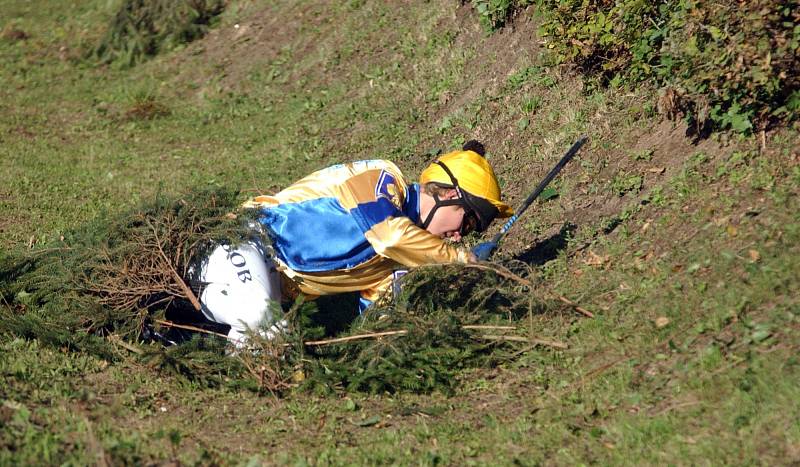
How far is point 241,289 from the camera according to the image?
18.6ft

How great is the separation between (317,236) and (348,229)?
0.20 meters

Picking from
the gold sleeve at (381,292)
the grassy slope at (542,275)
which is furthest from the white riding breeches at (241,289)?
the gold sleeve at (381,292)

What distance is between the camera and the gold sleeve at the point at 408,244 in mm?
5496

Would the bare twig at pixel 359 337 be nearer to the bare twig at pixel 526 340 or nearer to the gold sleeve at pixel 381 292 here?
the gold sleeve at pixel 381 292

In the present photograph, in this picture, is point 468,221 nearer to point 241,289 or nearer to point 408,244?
point 408,244

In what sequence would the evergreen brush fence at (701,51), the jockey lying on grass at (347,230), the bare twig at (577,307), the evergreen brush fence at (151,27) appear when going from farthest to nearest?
the evergreen brush fence at (151,27)
the evergreen brush fence at (701,51)
the bare twig at (577,307)
the jockey lying on grass at (347,230)

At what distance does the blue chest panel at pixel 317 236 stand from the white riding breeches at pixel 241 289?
0.50 feet

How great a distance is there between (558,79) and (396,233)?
12.9 feet

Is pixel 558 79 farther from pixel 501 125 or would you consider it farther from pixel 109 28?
pixel 109 28

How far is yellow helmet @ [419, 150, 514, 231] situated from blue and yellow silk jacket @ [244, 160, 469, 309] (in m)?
0.23

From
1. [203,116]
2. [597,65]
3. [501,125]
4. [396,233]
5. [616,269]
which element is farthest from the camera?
[203,116]

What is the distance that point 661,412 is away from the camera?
468 cm

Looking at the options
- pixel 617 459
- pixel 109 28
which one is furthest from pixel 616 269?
pixel 109 28

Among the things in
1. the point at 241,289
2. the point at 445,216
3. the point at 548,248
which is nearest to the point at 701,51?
the point at 548,248
